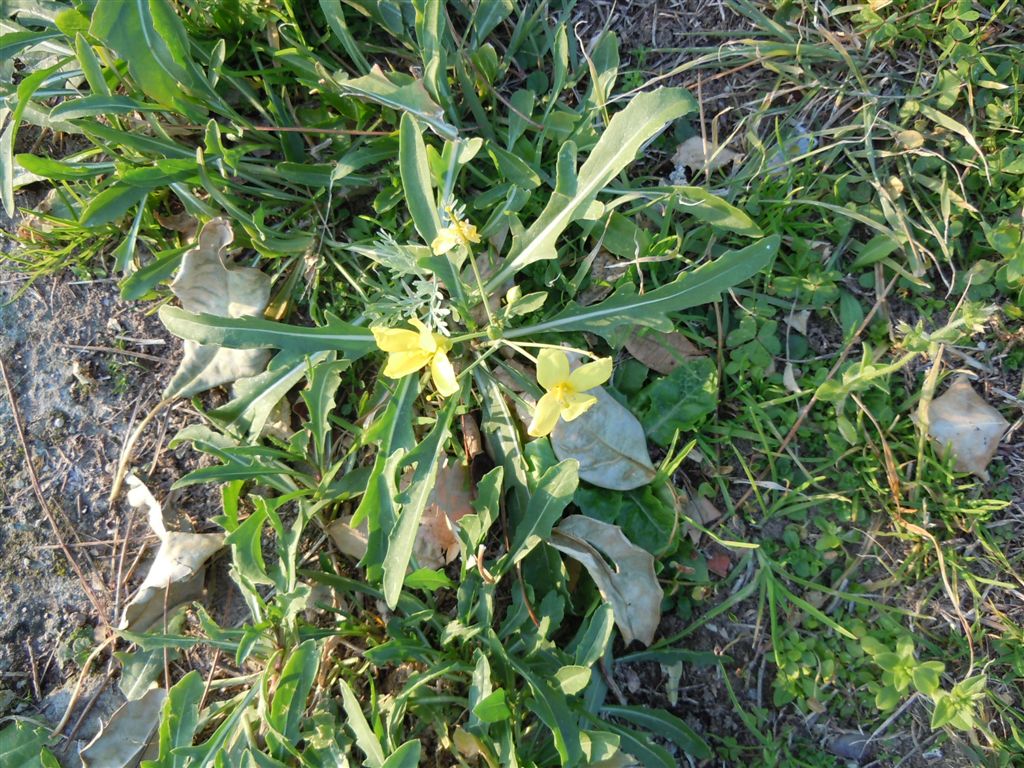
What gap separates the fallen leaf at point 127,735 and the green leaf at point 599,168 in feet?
6.01

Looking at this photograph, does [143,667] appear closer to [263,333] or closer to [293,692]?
[293,692]

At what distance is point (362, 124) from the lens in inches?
105

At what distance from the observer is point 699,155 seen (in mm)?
2693

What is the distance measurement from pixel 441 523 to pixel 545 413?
2.48 ft

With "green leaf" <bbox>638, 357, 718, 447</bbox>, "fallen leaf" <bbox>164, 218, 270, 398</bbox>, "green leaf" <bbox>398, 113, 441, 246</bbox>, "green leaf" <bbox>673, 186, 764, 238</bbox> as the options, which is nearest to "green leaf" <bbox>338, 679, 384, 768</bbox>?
"fallen leaf" <bbox>164, 218, 270, 398</bbox>

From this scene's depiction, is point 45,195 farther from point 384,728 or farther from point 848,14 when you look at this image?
point 848,14

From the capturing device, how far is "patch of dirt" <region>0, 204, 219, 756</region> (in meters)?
2.70

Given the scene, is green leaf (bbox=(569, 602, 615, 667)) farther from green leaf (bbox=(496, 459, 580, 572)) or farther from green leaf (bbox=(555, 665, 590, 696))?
green leaf (bbox=(496, 459, 580, 572))

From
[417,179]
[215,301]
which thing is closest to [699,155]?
[417,179]

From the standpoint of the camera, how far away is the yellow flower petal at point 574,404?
6.47ft

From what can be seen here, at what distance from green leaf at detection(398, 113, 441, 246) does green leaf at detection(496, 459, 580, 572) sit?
0.84m

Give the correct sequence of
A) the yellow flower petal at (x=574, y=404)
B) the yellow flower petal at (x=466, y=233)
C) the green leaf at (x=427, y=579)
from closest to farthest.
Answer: the yellow flower petal at (x=574, y=404)
the yellow flower petal at (x=466, y=233)
the green leaf at (x=427, y=579)

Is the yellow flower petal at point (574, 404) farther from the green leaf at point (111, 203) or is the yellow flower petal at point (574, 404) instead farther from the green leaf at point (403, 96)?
the green leaf at point (111, 203)

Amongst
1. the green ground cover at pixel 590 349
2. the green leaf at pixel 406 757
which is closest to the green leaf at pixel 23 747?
the green ground cover at pixel 590 349
